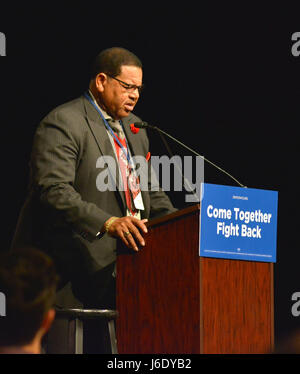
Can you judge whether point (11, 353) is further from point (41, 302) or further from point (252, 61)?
point (252, 61)

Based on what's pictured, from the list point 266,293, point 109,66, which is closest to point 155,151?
point 109,66

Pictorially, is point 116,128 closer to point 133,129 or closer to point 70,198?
point 133,129

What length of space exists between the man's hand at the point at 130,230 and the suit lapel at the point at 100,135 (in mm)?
348

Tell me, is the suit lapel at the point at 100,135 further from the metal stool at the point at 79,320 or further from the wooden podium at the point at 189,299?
the metal stool at the point at 79,320

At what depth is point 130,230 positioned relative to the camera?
2.86 meters

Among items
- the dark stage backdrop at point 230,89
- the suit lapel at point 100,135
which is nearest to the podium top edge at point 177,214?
the suit lapel at point 100,135

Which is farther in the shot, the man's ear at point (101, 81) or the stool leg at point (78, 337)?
the man's ear at point (101, 81)

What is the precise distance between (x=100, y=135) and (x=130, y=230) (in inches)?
23.7

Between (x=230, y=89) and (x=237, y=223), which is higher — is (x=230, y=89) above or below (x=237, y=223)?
above

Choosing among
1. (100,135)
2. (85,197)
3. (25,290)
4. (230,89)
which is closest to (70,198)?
(85,197)

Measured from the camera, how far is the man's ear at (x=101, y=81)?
3496 millimetres

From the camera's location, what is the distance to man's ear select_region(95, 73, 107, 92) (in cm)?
350

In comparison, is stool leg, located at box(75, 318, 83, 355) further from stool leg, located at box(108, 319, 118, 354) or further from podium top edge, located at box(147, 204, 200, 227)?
podium top edge, located at box(147, 204, 200, 227)

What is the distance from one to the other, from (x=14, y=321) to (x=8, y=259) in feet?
0.40
